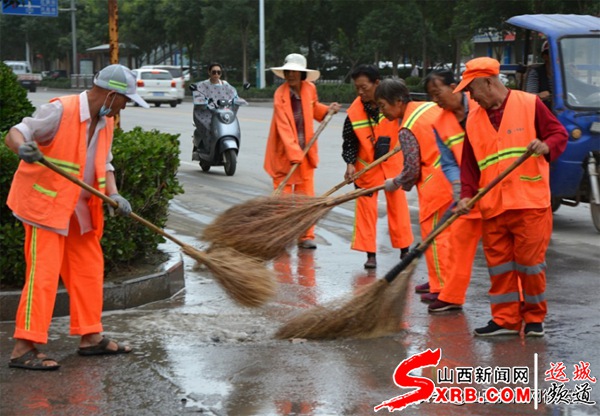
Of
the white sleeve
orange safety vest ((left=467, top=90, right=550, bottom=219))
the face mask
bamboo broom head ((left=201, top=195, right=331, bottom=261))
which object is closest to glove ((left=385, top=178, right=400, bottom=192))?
bamboo broom head ((left=201, top=195, right=331, bottom=261))

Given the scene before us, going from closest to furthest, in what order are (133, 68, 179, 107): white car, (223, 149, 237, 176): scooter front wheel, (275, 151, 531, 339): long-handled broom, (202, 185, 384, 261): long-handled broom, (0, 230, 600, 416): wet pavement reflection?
(0, 230, 600, 416): wet pavement reflection, (275, 151, 531, 339): long-handled broom, (202, 185, 384, 261): long-handled broom, (223, 149, 237, 176): scooter front wheel, (133, 68, 179, 107): white car

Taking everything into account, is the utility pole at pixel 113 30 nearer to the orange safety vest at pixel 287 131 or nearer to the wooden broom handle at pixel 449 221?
the orange safety vest at pixel 287 131

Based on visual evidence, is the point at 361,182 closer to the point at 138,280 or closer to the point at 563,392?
the point at 138,280

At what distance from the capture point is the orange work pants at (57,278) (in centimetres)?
549

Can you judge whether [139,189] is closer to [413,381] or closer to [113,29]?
[113,29]

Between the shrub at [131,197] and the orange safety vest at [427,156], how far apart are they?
1778mm

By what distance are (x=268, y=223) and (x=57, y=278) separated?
2.21 meters

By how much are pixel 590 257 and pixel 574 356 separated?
320 cm

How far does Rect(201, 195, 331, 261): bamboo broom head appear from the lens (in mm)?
7414

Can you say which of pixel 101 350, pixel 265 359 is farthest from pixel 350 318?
pixel 101 350

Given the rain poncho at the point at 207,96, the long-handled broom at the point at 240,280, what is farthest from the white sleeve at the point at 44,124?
the rain poncho at the point at 207,96

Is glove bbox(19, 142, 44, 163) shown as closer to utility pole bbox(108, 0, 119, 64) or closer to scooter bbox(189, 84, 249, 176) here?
utility pole bbox(108, 0, 119, 64)

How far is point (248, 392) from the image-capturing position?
5105 mm

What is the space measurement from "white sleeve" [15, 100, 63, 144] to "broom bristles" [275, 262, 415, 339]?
1.74m
